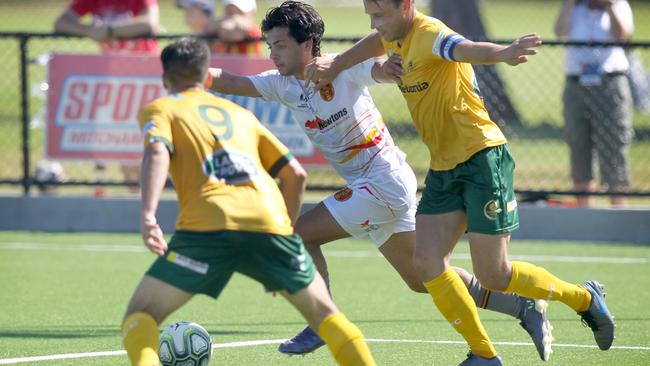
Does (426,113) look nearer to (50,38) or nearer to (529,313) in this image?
(529,313)

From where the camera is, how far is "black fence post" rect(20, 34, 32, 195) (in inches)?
494

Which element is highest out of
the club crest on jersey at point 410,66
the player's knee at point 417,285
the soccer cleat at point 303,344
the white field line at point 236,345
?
the club crest on jersey at point 410,66

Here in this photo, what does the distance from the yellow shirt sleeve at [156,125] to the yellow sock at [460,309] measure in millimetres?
1680

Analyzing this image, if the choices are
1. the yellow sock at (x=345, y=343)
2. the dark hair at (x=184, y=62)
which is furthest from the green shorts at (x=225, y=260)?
the dark hair at (x=184, y=62)

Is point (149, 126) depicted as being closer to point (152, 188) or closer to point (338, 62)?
point (152, 188)

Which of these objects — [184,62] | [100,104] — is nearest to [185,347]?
[184,62]

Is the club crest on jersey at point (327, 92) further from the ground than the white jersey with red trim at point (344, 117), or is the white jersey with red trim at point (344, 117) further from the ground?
the club crest on jersey at point (327, 92)

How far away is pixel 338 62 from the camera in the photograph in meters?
6.75

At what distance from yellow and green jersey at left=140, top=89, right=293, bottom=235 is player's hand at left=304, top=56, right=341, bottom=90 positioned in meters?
1.25

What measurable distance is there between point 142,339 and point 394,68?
1982 mm

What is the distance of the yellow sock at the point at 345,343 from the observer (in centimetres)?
539

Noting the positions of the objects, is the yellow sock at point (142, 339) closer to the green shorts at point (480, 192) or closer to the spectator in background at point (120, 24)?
the green shorts at point (480, 192)

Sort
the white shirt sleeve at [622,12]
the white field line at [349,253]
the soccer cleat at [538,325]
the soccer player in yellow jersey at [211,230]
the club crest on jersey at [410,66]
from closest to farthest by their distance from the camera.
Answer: the soccer player in yellow jersey at [211,230], the club crest on jersey at [410,66], the soccer cleat at [538,325], the white field line at [349,253], the white shirt sleeve at [622,12]

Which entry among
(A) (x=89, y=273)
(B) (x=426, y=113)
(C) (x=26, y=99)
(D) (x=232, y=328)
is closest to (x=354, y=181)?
(B) (x=426, y=113)
